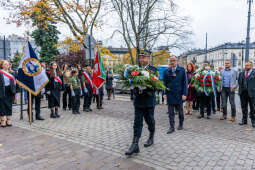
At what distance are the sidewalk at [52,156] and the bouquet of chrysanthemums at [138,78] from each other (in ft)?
4.98

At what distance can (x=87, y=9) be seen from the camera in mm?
14570

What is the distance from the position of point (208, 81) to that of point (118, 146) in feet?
15.4

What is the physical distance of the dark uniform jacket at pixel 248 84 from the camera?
6.72m

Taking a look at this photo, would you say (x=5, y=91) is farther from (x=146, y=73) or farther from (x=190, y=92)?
(x=190, y=92)

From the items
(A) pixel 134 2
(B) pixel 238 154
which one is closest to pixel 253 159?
(B) pixel 238 154

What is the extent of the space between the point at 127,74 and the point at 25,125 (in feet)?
14.9

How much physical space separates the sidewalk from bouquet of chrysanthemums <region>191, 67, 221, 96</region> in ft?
16.2

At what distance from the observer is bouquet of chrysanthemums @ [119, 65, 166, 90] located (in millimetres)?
4316

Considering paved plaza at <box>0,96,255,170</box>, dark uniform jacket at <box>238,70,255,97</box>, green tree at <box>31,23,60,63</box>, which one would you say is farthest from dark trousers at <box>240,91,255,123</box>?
green tree at <box>31,23,60,63</box>

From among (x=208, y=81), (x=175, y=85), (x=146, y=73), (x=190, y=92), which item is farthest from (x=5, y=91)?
(x=208, y=81)

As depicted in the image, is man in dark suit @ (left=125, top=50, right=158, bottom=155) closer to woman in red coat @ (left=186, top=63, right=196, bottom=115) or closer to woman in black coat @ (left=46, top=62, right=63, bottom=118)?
woman in red coat @ (left=186, top=63, right=196, bottom=115)

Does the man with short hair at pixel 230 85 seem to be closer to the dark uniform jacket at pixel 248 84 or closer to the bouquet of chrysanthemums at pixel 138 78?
the dark uniform jacket at pixel 248 84

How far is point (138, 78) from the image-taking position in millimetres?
4285

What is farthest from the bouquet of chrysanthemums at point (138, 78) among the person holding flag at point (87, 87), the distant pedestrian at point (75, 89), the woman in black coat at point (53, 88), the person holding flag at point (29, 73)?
the person holding flag at point (87, 87)
